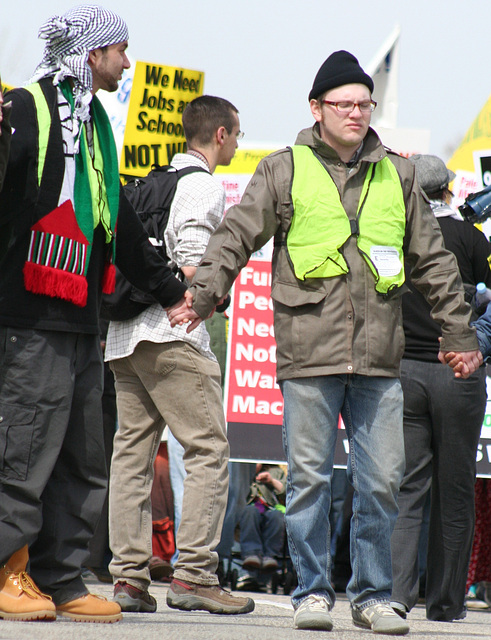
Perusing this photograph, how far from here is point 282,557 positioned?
7.51 m

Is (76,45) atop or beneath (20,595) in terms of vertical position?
atop

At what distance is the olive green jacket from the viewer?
12.4ft

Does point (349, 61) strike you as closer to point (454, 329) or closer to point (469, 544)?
point (454, 329)

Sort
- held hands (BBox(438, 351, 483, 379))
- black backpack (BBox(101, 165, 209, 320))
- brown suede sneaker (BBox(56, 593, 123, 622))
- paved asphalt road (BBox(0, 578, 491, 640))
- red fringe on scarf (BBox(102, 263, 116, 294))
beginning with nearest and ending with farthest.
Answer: paved asphalt road (BBox(0, 578, 491, 640))
brown suede sneaker (BBox(56, 593, 123, 622))
red fringe on scarf (BBox(102, 263, 116, 294))
held hands (BBox(438, 351, 483, 379))
black backpack (BBox(101, 165, 209, 320))

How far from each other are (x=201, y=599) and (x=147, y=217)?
1.61m

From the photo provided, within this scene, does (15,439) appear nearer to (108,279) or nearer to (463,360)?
(108,279)

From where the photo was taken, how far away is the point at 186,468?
4.39 m

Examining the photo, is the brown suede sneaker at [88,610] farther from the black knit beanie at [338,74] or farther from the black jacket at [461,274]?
the black jacket at [461,274]

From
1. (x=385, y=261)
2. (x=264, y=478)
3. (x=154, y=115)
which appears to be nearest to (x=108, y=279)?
(x=385, y=261)

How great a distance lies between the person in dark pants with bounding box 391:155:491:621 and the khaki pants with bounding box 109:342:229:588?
1.12m

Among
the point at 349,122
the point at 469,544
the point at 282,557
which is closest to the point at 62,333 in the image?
the point at 349,122

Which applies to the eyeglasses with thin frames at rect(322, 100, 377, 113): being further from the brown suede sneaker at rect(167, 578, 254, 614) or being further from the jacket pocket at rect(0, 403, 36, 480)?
the brown suede sneaker at rect(167, 578, 254, 614)

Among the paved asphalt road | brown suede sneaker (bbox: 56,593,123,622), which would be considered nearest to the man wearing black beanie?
the paved asphalt road

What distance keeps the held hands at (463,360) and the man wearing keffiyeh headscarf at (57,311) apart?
128 cm
